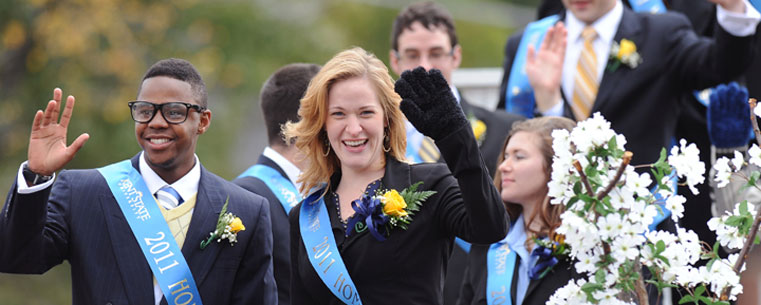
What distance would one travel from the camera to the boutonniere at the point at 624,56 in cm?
626

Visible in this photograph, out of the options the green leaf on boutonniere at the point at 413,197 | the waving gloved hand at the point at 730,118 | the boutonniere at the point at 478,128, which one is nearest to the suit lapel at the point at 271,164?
→ the boutonniere at the point at 478,128

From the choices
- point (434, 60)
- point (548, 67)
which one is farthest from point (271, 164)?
point (548, 67)

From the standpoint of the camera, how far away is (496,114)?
6715 mm

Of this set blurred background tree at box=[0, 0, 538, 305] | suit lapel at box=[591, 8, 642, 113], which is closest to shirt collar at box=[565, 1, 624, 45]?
suit lapel at box=[591, 8, 642, 113]

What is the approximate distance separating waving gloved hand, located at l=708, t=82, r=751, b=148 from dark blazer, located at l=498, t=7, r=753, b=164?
135 millimetres

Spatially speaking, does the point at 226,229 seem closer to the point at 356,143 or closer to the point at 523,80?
the point at 356,143

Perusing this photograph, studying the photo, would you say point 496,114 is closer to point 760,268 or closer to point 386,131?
point 760,268

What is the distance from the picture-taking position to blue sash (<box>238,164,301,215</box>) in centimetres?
533

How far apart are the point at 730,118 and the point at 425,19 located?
186 cm

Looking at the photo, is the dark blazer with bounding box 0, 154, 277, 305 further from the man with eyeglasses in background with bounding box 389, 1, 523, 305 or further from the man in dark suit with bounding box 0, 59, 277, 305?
the man with eyeglasses in background with bounding box 389, 1, 523, 305

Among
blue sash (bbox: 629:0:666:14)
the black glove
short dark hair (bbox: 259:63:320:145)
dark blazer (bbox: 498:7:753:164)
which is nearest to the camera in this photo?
the black glove

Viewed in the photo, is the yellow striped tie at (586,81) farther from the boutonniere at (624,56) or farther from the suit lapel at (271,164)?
the suit lapel at (271,164)

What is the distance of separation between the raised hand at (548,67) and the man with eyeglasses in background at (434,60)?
28cm

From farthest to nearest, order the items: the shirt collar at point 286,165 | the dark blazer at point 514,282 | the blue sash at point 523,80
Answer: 1. the blue sash at point 523,80
2. the shirt collar at point 286,165
3. the dark blazer at point 514,282
